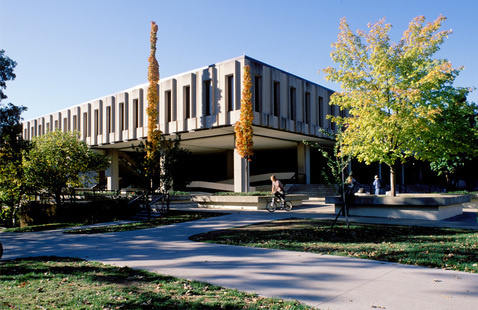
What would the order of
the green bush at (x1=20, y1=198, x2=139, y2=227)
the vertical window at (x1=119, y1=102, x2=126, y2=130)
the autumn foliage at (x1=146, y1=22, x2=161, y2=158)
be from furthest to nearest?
the vertical window at (x1=119, y1=102, x2=126, y2=130) < the autumn foliage at (x1=146, y1=22, x2=161, y2=158) < the green bush at (x1=20, y1=198, x2=139, y2=227)

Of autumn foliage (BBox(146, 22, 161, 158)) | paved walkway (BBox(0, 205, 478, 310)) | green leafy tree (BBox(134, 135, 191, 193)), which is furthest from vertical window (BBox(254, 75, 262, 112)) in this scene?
paved walkway (BBox(0, 205, 478, 310))

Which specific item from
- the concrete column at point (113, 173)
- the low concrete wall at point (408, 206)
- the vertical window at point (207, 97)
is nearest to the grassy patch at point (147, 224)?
the low concrete wall at point (408, 206)

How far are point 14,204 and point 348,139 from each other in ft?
61.0

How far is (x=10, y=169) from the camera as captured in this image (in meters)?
20.1

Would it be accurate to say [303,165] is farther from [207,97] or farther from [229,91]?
[207,97]

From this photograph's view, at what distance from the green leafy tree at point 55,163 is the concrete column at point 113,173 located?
14771 mm

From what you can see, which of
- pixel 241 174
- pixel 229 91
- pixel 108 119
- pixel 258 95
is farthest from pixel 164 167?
pixel 108 119

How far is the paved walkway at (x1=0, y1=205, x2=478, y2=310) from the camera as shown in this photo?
15.6ft

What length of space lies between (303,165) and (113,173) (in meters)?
19.7

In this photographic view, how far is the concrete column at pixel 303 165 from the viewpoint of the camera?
108 ft

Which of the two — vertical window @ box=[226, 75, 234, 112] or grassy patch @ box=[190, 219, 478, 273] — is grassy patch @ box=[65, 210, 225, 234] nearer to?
grassy patch @ box=[190, 219, 478, 273]

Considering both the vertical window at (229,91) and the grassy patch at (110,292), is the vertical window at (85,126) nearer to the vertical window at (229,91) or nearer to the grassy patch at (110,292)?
the vertical window at (229,91)

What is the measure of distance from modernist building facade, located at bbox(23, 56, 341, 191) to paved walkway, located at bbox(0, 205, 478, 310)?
16.1m

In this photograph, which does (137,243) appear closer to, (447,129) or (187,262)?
(187,262)
